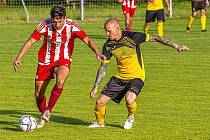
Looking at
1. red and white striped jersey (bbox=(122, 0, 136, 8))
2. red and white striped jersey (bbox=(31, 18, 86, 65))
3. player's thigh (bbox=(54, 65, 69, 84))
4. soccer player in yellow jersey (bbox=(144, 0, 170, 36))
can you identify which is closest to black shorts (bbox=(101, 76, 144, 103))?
player's thigh (bbox=(54, 65, 69, 84))

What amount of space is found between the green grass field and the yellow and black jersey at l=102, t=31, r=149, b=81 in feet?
2.58

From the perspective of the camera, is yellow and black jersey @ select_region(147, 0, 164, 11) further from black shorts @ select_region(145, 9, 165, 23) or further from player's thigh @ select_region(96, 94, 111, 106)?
player's thigh @ select_region(96, 94, 111, 106)

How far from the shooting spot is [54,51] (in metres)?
10.4

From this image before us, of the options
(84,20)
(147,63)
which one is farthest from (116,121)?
(84,20)

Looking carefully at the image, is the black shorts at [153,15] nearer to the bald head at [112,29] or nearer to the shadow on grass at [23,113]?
the shadow on grass at [23,113]

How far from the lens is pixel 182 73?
16.0 m

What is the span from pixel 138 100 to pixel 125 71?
2.66m

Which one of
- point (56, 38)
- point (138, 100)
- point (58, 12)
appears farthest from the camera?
point (138, 100)

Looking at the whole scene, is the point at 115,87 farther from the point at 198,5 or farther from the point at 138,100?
the point at 198,5

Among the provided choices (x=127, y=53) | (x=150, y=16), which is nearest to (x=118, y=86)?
(x=127, y=53)

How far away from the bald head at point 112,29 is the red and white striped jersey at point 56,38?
2.18ft

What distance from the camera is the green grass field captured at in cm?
980

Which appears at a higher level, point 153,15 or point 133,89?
point 153,15

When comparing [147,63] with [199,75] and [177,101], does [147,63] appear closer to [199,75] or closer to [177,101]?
[199,75]
